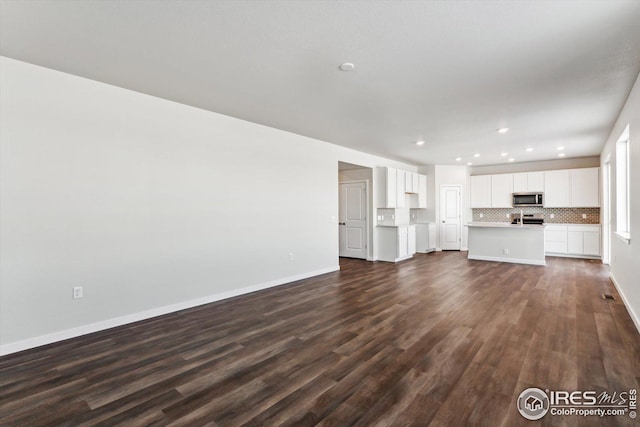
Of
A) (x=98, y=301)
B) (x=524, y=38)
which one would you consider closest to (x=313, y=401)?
(x=98, y=301)

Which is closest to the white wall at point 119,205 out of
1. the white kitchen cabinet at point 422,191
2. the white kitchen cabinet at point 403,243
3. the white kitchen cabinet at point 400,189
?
the white kitchen cabinet at point 403,243

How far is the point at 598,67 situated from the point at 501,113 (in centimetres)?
139

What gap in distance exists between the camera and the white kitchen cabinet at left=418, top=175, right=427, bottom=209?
30.8ft

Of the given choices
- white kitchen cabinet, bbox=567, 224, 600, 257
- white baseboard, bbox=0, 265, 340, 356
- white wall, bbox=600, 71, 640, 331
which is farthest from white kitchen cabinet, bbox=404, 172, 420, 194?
white baseboard, bbox=0, 265, 340, 356

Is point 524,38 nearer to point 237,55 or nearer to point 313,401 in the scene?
point 237,55

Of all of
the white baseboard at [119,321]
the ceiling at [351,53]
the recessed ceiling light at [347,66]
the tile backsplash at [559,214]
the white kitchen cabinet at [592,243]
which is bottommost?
the white baseboard at [119,321]

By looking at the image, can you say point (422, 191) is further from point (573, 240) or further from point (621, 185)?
point (621, 185)

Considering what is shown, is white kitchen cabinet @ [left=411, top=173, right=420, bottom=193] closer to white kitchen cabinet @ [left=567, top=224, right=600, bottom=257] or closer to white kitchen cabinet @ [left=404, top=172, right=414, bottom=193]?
white kitchen cabinet @ [left=404, top=172, right=414, bottom=193]

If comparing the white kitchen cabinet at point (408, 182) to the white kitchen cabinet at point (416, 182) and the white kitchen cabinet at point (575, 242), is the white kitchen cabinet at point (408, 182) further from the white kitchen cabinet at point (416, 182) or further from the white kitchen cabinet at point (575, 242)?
the white kitchen cabinet at point (575, 242)

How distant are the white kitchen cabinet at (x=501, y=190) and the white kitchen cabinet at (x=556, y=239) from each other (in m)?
1.20

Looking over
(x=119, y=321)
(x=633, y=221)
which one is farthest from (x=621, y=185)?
(x=119, y=321)

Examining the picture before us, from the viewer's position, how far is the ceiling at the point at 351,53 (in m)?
2.20

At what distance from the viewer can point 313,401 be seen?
6.78 feet

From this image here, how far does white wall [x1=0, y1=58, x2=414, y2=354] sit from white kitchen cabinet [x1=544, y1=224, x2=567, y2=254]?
7.39 m
